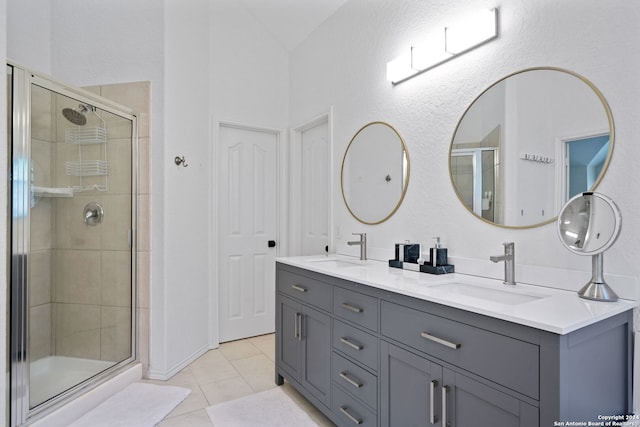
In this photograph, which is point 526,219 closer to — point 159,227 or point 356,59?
point 356,59

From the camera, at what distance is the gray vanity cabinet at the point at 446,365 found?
103cm

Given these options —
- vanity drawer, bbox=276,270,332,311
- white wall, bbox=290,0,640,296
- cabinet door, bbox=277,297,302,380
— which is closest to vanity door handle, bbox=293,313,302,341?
cabinet door, bbox=277,297,302,380

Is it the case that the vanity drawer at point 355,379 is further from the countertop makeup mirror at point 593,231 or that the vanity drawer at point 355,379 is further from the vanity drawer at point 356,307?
the countertop makeup mirror at point 593,231

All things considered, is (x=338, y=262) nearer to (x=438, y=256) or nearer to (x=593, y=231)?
(x=438, y=256)

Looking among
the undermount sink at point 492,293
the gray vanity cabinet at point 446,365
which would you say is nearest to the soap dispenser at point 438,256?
the undermount sink at point 492,293

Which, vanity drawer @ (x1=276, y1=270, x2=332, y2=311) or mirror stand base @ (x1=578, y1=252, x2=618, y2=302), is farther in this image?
vanity drawer @ (x1=276, y1=270, x2=332, y2=311)

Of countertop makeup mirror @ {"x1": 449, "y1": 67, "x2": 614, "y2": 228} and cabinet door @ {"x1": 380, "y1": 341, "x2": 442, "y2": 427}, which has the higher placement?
countertop makeup mirror @ {"x1": 449, "y1": 67, "x2": 614, "y2": 228}

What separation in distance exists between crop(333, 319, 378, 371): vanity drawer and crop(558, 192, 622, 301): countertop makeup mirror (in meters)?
0.86

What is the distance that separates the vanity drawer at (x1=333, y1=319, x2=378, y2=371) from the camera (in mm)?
1635

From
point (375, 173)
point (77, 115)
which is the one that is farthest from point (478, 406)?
point (77, 115)

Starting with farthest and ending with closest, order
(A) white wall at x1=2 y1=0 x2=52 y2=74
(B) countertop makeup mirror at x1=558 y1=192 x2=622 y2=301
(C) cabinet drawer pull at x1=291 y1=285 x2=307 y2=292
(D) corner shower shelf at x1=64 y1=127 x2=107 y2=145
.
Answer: (A) white wall at x1=2 y1=0 x2=52 y2=74, (D) corner shower shelf at x1=64 y1=127 x2=107 y2=145, (C) cabinet drawer pull at x1=291 y1=285 x2=307 y2=292, (B) countertop makeup mirror at x1=558 y1=192 x2=622 y2=301

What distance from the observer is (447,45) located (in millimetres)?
1918

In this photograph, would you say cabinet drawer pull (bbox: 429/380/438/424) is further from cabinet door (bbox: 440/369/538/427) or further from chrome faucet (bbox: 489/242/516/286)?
chrome faucet (bbox: 489/242/516/286)

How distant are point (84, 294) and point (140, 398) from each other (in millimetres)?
806
